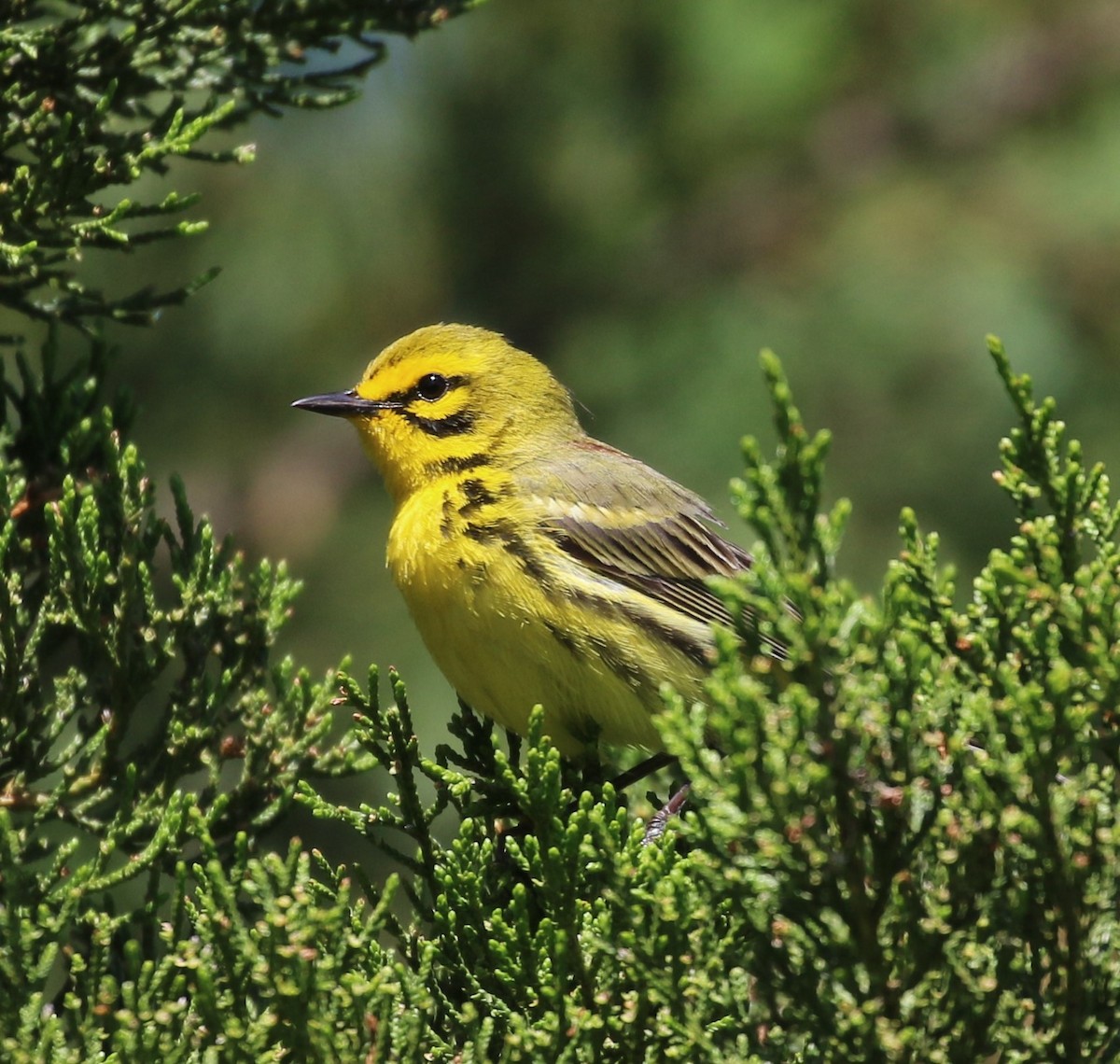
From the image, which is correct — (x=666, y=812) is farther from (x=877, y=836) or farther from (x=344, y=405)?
(x=344, y=405)

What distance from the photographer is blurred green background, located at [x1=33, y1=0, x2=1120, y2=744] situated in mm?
6406

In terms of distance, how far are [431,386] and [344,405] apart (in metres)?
0.30

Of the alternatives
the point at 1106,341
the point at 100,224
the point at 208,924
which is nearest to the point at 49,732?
the point at 208,924

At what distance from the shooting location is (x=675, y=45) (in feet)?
22.0

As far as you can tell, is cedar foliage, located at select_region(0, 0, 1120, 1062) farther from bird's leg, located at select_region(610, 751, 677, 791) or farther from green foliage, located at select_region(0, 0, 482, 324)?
bird's leg, located at select_region(610, 751, 677, 791)

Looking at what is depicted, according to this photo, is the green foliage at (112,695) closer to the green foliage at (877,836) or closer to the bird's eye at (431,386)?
the green foliage at (877,836)

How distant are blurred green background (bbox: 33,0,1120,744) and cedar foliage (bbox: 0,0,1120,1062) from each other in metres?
3.13

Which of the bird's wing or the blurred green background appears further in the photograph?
the blurred green background

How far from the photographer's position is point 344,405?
14.0ft

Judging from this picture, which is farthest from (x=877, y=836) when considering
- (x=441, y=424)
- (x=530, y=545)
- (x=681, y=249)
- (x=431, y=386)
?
(x=681, y=249)

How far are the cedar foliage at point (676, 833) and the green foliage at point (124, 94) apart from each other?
0.07 feet

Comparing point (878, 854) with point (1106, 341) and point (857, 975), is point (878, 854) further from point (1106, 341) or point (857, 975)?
point (1106, 341)

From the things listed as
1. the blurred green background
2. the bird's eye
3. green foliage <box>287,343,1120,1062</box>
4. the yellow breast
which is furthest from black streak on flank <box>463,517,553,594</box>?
the blurred green background

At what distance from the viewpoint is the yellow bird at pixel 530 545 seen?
3.58 meters
